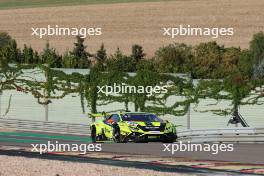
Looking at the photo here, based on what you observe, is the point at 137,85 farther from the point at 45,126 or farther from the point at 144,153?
the point at 144,153

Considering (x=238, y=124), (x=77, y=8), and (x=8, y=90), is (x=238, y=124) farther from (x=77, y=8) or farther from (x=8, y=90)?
(x=77, y=8)

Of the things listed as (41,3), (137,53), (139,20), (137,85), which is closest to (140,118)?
(137,85)

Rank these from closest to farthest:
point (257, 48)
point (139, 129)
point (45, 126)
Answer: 1. point (139, 129)
2. point (45, 126)
3. point (257, 48)

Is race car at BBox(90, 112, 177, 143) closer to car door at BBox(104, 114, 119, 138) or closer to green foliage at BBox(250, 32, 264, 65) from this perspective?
car door at BBox(104, 114, 119, 138)

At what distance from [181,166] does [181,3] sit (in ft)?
217

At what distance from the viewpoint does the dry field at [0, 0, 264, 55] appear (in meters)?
80.3

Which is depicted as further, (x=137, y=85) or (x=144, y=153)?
(x=137, y=85)

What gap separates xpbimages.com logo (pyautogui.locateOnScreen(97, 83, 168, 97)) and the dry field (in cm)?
3236

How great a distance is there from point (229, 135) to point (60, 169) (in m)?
15.9

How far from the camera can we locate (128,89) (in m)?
46.2

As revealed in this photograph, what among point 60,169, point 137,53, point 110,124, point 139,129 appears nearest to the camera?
point 60,169

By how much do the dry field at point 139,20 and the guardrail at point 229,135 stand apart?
43.0 m

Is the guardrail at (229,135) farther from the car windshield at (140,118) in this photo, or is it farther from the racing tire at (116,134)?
the racing tire at (116,134)

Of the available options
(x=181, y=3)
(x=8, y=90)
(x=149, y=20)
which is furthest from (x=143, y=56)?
(x=8, y=90)
